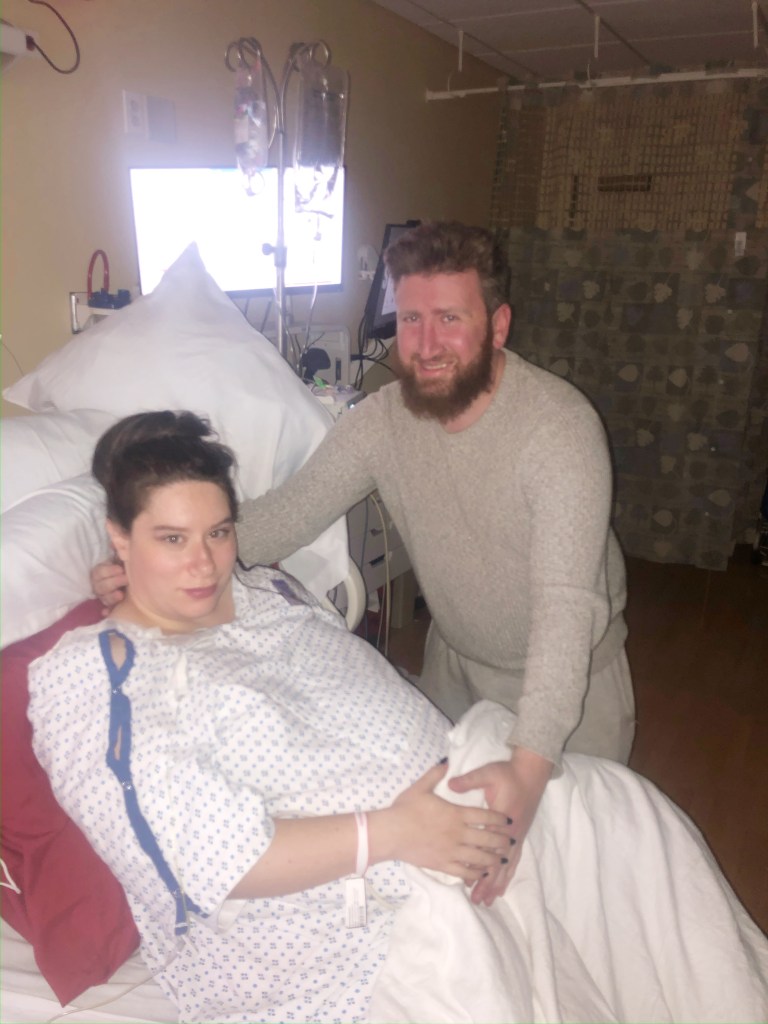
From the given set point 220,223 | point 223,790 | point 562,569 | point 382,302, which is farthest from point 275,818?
point 382,302

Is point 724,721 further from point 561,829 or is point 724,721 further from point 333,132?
point 333,132

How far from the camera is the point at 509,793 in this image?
1067 millimetres

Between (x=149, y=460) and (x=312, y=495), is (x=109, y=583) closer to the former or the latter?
(x=149, y=460)

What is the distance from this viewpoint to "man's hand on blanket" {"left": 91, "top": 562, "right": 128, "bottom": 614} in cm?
123

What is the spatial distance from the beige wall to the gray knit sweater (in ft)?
3.02

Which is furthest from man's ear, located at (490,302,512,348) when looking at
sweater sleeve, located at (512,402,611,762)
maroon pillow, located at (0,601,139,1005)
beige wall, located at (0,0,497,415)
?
beige wall, located at (0,0,497,415)

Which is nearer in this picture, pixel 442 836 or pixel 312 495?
pixel 442 836

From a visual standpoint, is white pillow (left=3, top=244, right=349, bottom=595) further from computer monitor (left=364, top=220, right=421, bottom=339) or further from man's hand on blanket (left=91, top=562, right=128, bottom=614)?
computer monitor (left=364, top=220, right=421, bottom=339)

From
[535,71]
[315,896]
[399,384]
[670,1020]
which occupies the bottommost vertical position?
[670,1020]

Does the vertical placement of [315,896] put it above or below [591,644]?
below

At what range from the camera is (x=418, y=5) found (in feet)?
9.94

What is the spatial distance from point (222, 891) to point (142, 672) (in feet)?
0.99

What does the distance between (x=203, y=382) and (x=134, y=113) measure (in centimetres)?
Result: 103

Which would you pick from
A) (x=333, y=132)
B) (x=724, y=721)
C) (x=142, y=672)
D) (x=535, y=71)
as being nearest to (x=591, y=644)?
(x=142, y=672)
